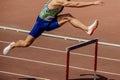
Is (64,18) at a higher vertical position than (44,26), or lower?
higher

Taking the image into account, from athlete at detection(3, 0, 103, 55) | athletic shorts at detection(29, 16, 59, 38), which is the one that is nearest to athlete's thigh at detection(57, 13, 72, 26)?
athlete at detection(3, 0, 103, 55)

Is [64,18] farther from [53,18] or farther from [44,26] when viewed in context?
[44,26]

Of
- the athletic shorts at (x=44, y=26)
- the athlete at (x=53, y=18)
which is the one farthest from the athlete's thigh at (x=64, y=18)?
the athletic shorts at (x=44, y=26)

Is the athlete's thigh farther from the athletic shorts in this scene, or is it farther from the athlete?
the athletic shorts

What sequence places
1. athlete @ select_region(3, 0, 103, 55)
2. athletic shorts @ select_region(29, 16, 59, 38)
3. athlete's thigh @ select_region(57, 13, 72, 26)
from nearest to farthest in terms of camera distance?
athlete @ select_region(3, 0, 103, 55), athlete's thigh @ select_region(57, 13, 72, 26), athletic shorts @ select_region(29, 16, 59, 38)

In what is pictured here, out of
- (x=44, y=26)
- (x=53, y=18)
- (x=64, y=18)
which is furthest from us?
(x=44, y=26)

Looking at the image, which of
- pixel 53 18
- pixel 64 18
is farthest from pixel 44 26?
pixel 64 18

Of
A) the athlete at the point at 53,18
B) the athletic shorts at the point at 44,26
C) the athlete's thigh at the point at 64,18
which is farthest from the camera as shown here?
the athletic shorts at the point at 44,26

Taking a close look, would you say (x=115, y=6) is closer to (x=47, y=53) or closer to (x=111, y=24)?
(x=111, y=24)

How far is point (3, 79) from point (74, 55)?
2.70 meters

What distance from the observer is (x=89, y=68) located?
42.4 feet

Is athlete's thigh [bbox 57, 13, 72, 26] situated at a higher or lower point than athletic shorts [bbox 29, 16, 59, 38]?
higher

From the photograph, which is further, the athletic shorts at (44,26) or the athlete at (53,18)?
the athletic shorts at (44,26)

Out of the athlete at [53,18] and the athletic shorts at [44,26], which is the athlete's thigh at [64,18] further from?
the athletic shorts at [44,26]
